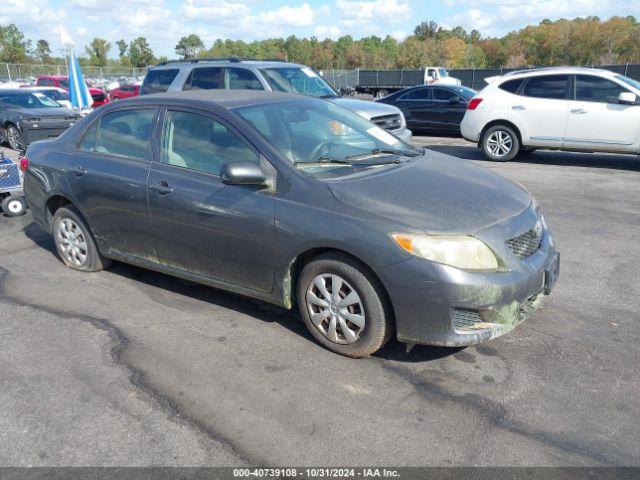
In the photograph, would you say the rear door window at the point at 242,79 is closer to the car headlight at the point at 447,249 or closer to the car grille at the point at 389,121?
the car grille at the point at 389,121

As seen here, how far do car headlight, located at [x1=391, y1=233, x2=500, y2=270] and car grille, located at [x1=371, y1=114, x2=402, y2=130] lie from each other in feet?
21.0

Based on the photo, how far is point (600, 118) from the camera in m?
9.88

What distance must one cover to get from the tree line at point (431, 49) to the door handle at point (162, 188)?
7523 centimetres

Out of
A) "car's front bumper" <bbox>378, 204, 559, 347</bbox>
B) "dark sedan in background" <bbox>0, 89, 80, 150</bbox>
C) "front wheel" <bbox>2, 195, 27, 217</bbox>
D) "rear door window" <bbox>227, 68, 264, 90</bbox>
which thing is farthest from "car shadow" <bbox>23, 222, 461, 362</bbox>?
"dark sedan in background" <bbox>0, 89, 80, 150</bbox>

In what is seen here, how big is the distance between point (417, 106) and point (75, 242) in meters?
12.0

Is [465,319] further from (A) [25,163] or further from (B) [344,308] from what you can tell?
(A) [25,163]

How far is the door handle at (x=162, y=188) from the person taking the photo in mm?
4398

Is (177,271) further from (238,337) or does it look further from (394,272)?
(394,272)

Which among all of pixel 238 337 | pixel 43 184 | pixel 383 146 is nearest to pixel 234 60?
pixel 43 184

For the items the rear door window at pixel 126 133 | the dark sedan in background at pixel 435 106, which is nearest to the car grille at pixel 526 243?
the rear door window at pixel 126 133

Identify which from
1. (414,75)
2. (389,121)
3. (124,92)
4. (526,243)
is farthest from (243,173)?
(414,75)

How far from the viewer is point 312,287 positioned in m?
3.83

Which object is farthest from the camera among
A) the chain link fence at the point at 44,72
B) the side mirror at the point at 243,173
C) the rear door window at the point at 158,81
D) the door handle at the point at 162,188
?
the chain link fence at the point at 44,72

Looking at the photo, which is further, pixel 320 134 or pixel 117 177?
pixel 117 177
